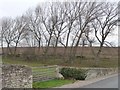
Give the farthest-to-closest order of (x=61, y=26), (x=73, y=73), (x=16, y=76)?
(x=61, y=26) < (x=73, y=73) < (x=16, y=76)

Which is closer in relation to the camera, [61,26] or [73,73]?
[73,73]

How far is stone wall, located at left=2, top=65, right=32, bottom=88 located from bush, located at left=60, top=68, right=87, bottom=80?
31.7ft

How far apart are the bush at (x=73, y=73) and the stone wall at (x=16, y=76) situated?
966 centimetres

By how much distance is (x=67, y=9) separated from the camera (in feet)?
184

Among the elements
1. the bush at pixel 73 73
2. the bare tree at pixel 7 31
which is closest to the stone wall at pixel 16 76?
the bush at pixel 73 73

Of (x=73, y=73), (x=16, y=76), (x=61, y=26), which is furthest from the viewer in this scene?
(x=61, y=26)

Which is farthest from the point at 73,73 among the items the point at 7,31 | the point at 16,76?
the point at 7,31

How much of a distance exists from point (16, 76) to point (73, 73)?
11162 millimetres

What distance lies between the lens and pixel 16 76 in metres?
15.8

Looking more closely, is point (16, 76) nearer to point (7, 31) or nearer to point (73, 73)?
point (73, 73)

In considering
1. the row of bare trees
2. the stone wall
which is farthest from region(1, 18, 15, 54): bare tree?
the stone wall

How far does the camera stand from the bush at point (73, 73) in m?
26.0

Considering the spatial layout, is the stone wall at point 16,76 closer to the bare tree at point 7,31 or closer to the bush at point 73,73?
the bush at point 73,73

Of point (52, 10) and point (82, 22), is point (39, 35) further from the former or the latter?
point (82, 22)
